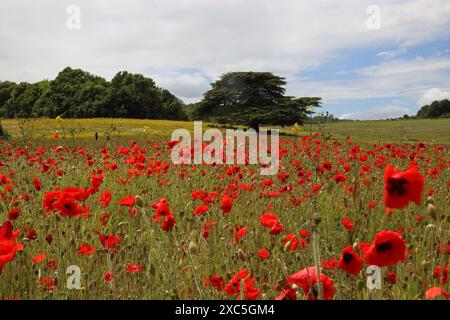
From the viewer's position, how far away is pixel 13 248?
1.64 m

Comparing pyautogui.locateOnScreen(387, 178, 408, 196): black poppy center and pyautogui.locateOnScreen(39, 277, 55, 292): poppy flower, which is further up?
pyautogui.locateOnScreen(387, 178, 408, 196): black poppy center

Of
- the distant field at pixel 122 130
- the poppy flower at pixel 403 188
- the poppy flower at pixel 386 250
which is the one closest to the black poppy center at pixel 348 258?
the poppy flower at pixel 386 250

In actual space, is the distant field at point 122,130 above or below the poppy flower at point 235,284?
above

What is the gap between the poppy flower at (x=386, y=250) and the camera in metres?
1.37

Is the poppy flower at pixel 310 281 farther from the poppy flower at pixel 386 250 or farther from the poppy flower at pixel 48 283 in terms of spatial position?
the poppy flower at pixel 48 283

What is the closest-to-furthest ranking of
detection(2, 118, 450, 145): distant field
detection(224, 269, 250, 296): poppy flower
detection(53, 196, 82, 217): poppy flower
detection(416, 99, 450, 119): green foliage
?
detection(224, 269, 250, 296): poppy flower → detection(53, 196, 82, 217): poppy flower → detection(2, 118, 450, 145): distant field → detection(416, 99, 450, 119): green foliage

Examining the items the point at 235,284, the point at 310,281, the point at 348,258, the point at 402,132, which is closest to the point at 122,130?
the point at 402,132

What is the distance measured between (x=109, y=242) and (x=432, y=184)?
4875 millimetres

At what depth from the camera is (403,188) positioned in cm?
135

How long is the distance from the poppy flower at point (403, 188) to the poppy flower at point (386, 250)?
0.11 meters

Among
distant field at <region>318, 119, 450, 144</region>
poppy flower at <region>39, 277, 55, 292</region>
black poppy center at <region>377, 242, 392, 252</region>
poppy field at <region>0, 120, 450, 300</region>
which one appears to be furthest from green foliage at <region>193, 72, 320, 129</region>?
black poppy center at <region>377, 242, 392, 252</region>

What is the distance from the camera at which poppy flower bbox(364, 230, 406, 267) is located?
4.50 ft

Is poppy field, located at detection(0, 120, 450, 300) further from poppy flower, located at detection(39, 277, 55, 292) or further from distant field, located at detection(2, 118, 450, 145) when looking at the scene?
distant field, located at detection(2, 118, 450, 145)
